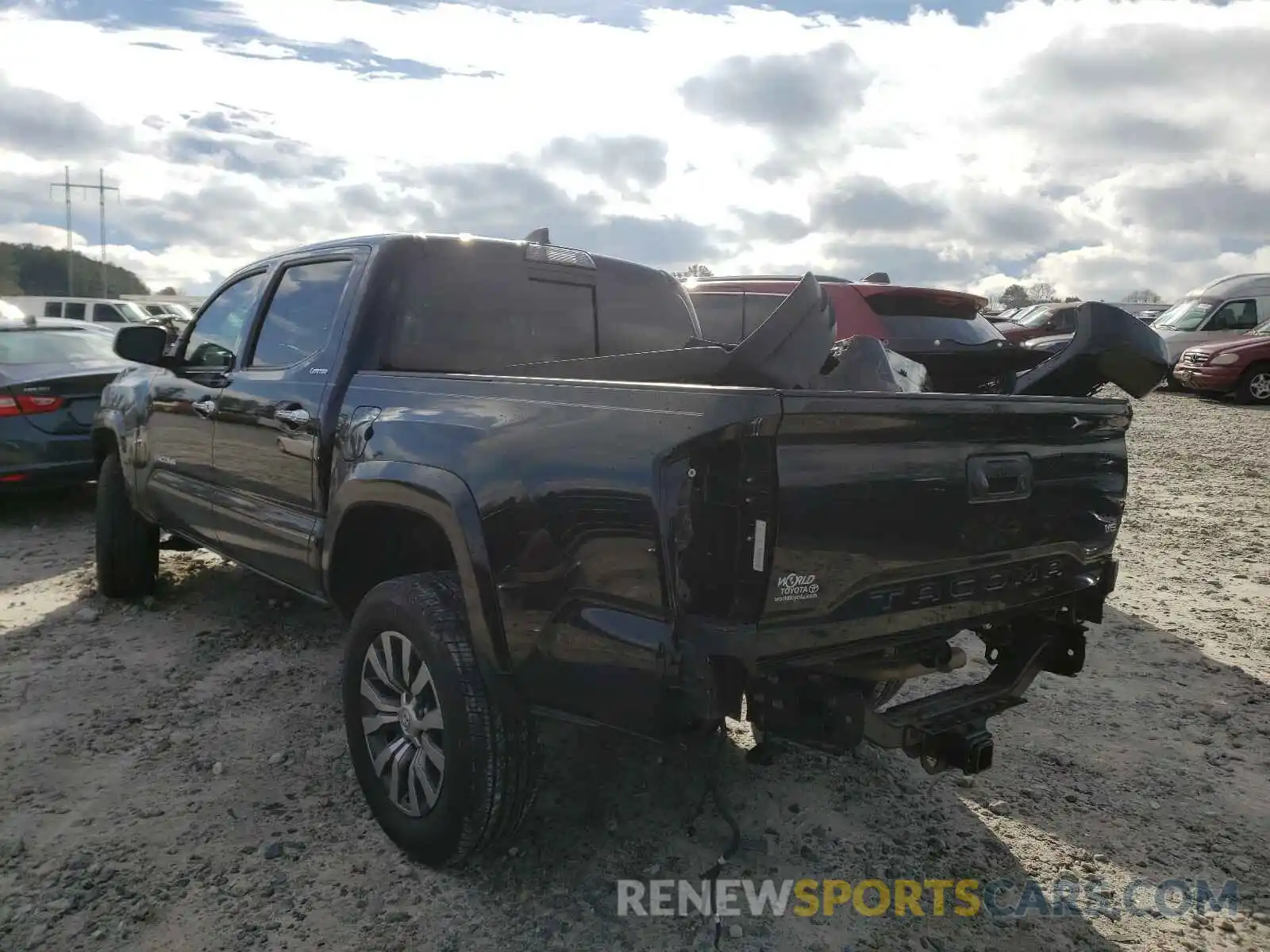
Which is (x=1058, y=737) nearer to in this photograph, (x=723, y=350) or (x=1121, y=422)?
(x=1121, y=422)

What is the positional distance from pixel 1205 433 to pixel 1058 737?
34.3ft

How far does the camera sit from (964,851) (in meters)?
3.01

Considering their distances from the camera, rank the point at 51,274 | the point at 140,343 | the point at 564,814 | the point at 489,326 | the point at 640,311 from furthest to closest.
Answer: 1. the point at 51,274
2. the point at 140,343
3. the point at 640,311
4. the point at 489,326
5. the point at 564,814

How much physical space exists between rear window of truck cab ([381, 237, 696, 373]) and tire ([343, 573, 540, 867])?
3.21 feet

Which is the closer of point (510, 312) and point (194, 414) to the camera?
point (510, 312)

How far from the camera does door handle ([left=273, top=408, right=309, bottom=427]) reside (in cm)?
348

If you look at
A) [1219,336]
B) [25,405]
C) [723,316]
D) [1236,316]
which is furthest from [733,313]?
[1236,316]

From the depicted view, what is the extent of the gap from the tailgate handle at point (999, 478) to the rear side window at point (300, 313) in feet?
7.87

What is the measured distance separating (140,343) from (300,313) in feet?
4.16

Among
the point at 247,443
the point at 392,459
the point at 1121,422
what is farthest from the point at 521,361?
the point at 1121,422

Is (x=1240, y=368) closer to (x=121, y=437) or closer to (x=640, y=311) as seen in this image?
(x=640, y=311)

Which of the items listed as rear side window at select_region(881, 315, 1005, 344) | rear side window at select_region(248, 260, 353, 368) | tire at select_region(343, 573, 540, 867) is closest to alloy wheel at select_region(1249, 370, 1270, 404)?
rear side window at select_region(881, 315, 1005, 344)

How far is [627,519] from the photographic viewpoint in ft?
7.23

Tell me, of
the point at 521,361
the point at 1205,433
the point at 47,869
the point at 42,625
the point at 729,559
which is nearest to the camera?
the point at 729,559
